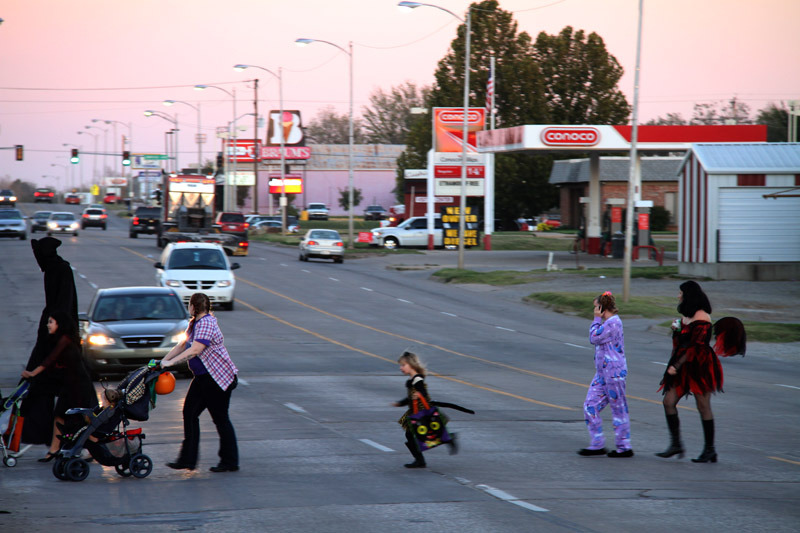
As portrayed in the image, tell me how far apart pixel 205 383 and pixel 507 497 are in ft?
9.61

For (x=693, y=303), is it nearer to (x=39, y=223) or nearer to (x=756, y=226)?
(x=756, y=226)

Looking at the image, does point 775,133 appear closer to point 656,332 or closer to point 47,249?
point 656,332

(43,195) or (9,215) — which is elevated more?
(43,195)

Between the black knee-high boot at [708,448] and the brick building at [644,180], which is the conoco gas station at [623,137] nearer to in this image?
the brick building at [644,180]

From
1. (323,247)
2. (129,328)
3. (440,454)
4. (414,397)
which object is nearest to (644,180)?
(323,247)

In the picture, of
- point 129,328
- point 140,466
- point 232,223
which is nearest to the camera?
point 140,466

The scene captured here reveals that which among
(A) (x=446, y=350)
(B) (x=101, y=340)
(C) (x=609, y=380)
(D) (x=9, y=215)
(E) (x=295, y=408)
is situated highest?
(D) (x=9, y=215)

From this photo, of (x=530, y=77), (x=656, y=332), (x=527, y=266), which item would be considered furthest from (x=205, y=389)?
(x=530, y=77)

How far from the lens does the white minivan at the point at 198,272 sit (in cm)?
2598

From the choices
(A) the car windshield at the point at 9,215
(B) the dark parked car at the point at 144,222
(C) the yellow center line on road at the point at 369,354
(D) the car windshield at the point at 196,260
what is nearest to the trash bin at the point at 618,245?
(C) the yellow center line on road at the point at 369,354

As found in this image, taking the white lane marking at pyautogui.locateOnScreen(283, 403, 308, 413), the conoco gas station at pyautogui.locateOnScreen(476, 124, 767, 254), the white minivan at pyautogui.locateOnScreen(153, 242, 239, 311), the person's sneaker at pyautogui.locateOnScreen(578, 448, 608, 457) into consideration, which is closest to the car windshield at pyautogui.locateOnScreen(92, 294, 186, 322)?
Answer: the white lane marking at pyautogui.locateOnScreen(283, 403, 308, 413)

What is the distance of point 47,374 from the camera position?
9367 millimetres

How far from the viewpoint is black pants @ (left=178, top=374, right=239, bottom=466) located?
29.7ft

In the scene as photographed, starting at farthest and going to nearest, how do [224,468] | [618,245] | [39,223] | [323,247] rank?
[39,223]
[618,245]
[323,247]
[224,468]
